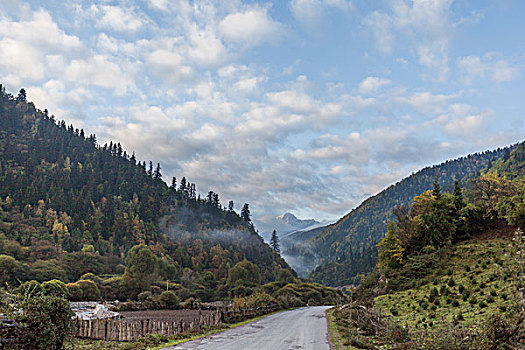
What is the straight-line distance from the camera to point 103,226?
138m

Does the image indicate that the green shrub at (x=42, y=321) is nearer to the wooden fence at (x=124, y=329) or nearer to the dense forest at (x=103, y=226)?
the wooden fence at (x=124, y=329)

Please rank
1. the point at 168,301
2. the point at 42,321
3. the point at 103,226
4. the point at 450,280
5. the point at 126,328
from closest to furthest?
the point at 42,321, the point at 126,328, the point at 450,280, the point at 168,301, the point at 103,226

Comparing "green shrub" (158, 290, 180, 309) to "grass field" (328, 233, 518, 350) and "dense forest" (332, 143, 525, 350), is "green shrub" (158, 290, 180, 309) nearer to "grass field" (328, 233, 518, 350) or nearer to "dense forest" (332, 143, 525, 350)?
"dense forest" (332, 143, 525, 350)

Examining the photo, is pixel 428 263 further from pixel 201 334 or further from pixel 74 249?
pixel 74 249

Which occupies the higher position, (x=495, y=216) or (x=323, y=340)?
(x=495, y=216)

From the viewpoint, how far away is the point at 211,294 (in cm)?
8875

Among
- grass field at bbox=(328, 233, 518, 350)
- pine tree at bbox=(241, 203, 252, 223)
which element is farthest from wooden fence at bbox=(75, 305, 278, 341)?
pine tree at bbox=(241, 203, 252, 223)

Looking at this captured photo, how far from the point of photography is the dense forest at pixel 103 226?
88.9m

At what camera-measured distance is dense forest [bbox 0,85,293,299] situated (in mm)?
88938

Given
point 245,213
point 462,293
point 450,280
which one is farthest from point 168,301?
point 245,213

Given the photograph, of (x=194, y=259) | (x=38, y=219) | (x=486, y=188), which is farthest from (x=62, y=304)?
(x=38, y=219)

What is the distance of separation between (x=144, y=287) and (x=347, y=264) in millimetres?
139535

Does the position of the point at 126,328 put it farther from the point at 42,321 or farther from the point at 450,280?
the point at 450,280

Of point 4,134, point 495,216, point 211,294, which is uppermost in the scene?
point 4,134
